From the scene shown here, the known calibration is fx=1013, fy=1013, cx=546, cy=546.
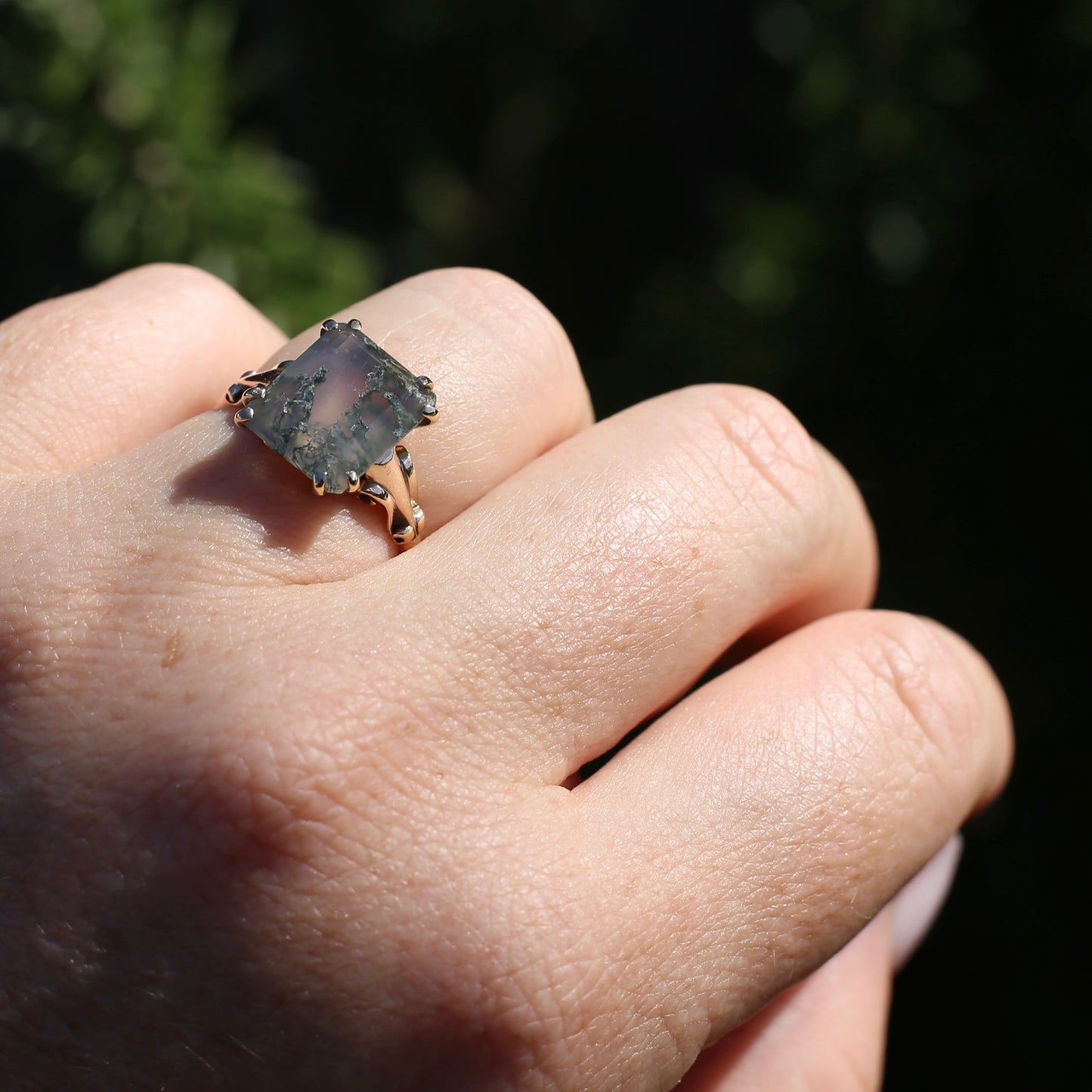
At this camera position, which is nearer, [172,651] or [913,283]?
[172,651]

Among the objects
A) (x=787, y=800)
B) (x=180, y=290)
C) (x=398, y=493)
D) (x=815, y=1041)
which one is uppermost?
(x=180, y=290)

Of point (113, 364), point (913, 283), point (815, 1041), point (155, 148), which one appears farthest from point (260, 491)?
point (913, 283)

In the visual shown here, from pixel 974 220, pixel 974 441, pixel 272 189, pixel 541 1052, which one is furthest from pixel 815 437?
pixel 541 1052

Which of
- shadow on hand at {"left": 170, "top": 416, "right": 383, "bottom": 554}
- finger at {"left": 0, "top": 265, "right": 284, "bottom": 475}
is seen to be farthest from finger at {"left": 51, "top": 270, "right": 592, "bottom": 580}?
finger at {"left": 0, "top": 265, "right": 284, "bottom": 475}

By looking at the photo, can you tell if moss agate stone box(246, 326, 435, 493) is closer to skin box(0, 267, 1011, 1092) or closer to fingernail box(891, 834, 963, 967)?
skin box(0, 267, 1011, 1092)

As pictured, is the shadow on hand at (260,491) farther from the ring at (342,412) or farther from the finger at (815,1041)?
the finger at (815,1041)

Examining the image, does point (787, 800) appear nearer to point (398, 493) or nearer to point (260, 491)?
point (398, 493)

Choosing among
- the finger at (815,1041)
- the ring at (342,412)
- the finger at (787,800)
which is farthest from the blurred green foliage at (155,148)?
the finger at (815,1041)
